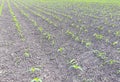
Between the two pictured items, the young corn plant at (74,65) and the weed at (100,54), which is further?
the weed at (100,54)

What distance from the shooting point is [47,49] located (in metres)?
9.94

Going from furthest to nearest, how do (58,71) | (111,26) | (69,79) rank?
1. (111,26)
2. (58,71)
3. (69,79)

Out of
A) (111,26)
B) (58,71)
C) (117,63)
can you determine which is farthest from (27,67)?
(111,26)

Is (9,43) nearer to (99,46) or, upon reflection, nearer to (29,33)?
(29,33)

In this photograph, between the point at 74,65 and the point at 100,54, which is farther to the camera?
the point at 100,54

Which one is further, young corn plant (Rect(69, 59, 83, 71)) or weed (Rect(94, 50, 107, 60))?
weed (Rect(94, 50, 107, 60))

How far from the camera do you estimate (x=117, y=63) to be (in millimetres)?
7844

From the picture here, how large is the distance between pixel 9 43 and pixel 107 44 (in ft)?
14.6

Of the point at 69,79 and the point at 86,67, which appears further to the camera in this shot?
the point at 86,67

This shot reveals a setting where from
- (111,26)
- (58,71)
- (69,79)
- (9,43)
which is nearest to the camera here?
(69,79)

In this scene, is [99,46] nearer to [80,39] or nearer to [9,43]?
[80,39]

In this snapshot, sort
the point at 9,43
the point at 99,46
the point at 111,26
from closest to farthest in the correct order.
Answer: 1. the point at 99,46
2. the point at 9,43
3. the point at 111,26

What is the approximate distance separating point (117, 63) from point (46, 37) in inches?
187

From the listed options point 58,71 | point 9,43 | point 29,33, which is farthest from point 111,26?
point 58,71
